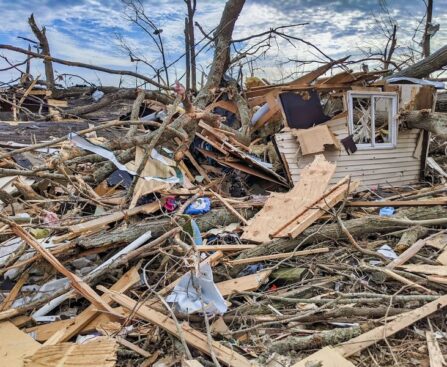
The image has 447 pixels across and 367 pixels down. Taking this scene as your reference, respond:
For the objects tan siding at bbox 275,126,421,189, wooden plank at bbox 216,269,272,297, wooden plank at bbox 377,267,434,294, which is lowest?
tan siding at bbox 275,126,421,189

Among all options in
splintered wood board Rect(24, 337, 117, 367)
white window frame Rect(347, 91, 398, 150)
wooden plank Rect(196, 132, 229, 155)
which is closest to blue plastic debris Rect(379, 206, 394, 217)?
white window frame Rect(347, 91, 398, 150)

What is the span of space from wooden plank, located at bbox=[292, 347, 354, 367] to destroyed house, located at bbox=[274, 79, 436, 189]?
185 inches

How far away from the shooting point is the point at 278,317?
3.45m

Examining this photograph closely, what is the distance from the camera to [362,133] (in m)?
8.25

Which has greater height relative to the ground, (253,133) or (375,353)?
(375,353)

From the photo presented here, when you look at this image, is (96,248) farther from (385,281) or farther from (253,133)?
(253,133)

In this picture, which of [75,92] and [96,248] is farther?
[75,92]

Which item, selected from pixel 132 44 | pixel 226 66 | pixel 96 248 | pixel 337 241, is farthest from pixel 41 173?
pixel 132 44

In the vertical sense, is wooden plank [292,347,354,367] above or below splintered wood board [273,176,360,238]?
above

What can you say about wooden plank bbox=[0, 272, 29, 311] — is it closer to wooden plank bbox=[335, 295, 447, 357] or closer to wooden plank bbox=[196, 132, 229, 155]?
wooden plank bbox=[335, 295, 447, 357]

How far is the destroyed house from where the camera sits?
756 cm

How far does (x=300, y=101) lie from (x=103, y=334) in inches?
233

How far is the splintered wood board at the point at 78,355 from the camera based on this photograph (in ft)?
8.84

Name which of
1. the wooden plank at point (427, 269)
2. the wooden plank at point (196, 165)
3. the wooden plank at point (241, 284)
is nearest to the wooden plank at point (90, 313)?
the wooden plank at point (241, 284)
